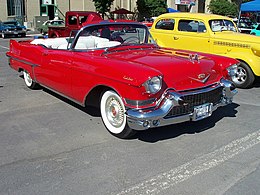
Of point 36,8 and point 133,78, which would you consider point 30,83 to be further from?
point 36,8

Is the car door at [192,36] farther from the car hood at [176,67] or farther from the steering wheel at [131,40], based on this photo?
the car hood at [176,67]

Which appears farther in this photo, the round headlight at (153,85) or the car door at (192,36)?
the car door at (192,36)

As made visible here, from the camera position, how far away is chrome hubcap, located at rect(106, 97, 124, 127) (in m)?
4.12

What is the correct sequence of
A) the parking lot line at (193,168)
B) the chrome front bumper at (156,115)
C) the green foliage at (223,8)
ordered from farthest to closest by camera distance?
the green foliage at (223,8) → the chrome front bumper at (156,115) → the parking lot line at (193,168)

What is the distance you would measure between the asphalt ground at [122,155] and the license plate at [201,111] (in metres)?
0.35

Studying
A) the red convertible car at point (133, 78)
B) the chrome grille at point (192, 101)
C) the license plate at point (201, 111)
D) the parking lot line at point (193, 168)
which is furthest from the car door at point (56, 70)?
the parking lot line at point (193, 168)

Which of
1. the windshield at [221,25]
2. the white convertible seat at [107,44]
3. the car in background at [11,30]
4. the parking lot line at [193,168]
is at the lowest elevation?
the parking lot line at [193,168]

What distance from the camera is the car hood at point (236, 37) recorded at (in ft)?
23.4

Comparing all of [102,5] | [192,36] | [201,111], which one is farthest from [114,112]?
[102,5]

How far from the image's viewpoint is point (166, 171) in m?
3.31

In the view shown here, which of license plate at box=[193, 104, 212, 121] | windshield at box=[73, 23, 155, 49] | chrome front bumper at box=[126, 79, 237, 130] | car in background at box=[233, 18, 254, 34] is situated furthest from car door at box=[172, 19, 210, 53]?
car in background at box=[233, 18, 254, 34]

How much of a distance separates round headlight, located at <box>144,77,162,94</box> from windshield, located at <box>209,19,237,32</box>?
16.7 feet

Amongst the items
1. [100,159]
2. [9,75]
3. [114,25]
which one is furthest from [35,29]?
[100,159]

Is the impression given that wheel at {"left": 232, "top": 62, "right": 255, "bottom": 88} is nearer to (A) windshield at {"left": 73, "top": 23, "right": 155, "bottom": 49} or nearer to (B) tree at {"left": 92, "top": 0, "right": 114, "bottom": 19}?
(A) windshield at {"left": 73, "top": 23, "right": 155, "bottom": 49}
